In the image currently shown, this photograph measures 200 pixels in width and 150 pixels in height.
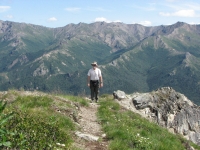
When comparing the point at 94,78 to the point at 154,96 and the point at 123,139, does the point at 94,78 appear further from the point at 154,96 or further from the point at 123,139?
the point at 154,96

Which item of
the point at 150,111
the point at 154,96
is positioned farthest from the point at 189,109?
the point at 150,111

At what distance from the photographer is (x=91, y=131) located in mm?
14656

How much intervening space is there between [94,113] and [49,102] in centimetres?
490

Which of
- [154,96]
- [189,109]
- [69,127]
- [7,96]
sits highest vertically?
[7,96]

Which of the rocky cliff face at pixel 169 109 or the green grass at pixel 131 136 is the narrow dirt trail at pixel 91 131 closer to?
the green grass at pixel 131 136

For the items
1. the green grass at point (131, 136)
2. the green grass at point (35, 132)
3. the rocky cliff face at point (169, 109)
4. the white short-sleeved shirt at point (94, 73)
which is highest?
the white short-sleeved shirt at point (94, 73)

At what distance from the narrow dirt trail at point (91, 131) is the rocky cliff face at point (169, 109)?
11.1 m

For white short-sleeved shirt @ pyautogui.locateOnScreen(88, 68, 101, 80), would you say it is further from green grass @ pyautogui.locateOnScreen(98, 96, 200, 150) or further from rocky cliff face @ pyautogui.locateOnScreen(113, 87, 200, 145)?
rocky cliff face @ pyautogui.locateOnScreen(113, 87, 200, 145)

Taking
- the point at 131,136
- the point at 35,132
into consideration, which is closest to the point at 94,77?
the point at 131,136

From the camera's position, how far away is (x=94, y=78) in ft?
80.4

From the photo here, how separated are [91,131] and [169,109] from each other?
24.4 meters

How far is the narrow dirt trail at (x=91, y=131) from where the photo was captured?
11.7 m

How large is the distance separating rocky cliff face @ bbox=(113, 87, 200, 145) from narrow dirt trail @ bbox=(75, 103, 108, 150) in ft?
36.5

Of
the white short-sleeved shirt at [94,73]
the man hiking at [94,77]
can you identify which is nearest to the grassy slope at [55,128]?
the man hiking at [94,77]
